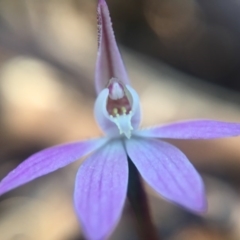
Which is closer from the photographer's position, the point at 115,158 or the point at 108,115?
the point at 115,158

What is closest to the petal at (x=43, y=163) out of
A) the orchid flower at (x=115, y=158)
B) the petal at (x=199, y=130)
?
the orchid flower at (x=115, y=158)

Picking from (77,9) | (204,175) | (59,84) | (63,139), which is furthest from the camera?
(77,9)

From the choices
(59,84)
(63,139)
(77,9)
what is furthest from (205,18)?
(63,139)

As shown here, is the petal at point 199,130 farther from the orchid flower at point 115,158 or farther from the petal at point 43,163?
the petal at point 43,163

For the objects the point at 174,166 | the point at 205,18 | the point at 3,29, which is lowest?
the point at 205,18

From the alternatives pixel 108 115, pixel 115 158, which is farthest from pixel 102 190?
A: pixel 108 115

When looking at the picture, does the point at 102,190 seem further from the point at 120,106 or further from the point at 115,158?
the point at 120,106

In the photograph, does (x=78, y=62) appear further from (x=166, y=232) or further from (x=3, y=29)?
(x=166, y=232)
